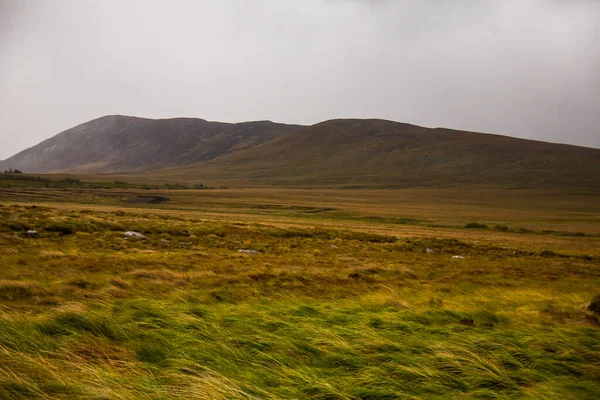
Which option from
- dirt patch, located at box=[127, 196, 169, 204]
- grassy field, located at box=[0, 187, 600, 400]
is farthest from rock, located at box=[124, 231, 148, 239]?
dirt patch, located at box=[127, 196, 169, 204]

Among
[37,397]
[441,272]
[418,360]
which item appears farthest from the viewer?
[441,272]

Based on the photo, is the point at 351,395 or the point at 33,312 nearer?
the point at 351,395

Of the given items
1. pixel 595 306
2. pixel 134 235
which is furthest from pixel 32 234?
pixel 595 306

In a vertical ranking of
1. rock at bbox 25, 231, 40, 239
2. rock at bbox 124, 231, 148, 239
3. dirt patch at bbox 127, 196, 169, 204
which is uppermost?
dirt patch at bbox 127, 196, 169, 204

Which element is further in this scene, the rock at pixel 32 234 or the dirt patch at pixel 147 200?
the dirt patch at pixel 147 200

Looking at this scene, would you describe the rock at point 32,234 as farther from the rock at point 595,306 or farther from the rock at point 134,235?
the rock at point 595,306

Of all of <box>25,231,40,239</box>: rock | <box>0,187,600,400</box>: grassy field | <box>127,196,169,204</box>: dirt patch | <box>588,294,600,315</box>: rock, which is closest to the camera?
<box>0,187,600,400</box>: grassy field

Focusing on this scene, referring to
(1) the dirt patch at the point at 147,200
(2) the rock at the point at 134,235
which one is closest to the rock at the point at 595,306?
(2) the rock at the point at 134,235

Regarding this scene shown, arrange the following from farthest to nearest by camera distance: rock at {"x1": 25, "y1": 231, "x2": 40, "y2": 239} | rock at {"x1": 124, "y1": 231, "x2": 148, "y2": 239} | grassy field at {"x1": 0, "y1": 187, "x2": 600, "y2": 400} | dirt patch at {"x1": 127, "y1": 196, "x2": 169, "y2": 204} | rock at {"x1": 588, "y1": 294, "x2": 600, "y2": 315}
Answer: dirt patch at {"x1": 127, "y1": 196, "x2": 169, "y2": 204}
rock at {"x1": 124, "y1": 231, "x2": 148, "y2": 239}
rock at {"x1": 25, "y1": 231, "x2": 40, "y2": 239}
rock at {"x1": 588, "y1": 294, "x2": 600, "y2": 315}
grassy field at {"x1": 0, "y1": 187, "x2": 600, "y2": 400}

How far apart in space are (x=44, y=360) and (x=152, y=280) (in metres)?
6.56

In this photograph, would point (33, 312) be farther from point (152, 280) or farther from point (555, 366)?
point (555, 366)

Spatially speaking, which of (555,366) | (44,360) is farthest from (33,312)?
(555,366)

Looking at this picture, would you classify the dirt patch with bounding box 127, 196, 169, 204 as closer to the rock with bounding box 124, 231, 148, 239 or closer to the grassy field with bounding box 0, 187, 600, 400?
the rock with bounding box 124, 231, 148, 239

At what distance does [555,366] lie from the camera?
16.8ft
